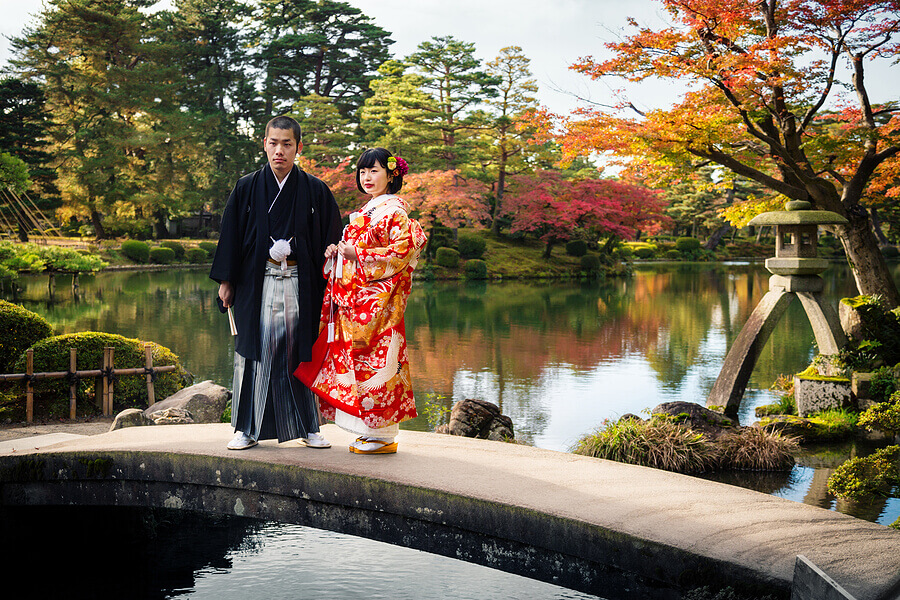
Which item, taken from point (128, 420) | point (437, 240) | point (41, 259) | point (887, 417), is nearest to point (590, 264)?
point (437, 240)

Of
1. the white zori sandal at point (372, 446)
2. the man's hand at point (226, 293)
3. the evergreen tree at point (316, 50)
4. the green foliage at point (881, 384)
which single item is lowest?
the green foliage at point (881, 384)

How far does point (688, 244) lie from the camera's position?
36.2 metres

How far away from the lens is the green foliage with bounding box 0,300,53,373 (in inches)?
266

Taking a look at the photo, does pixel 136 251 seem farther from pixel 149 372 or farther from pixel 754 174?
pixel 754 174

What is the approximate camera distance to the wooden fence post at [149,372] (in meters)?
6.77

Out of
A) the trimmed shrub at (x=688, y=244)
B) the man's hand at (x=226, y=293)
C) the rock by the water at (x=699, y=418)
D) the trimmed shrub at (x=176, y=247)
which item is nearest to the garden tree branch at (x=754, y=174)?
the rock by the water at (x=699, y=418)

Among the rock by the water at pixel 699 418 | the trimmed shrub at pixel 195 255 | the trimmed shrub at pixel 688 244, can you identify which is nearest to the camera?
the rock by the water at pixel 699 418

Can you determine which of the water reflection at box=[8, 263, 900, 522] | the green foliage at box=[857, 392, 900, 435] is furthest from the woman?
the water reflection at box=[8, 263, 900, 522]

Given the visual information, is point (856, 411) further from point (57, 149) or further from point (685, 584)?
point (57, 149)

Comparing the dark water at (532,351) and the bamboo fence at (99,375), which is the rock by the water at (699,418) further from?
the bamboo fence at (99,375)

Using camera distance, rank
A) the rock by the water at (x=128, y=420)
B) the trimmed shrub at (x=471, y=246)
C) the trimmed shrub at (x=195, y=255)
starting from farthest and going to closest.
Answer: the trimmed shrub at (x=195, y=255)
the trimmed shrub at (x=471, y=246)
the rock by the water at (x=128, y=420)

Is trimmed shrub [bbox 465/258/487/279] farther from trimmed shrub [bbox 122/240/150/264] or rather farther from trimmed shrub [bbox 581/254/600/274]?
trimmed shrub [bbox 122/240/150/264]

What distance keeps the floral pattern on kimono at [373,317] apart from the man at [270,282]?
20 centimetres

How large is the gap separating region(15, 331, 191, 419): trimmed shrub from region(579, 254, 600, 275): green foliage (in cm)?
1995
